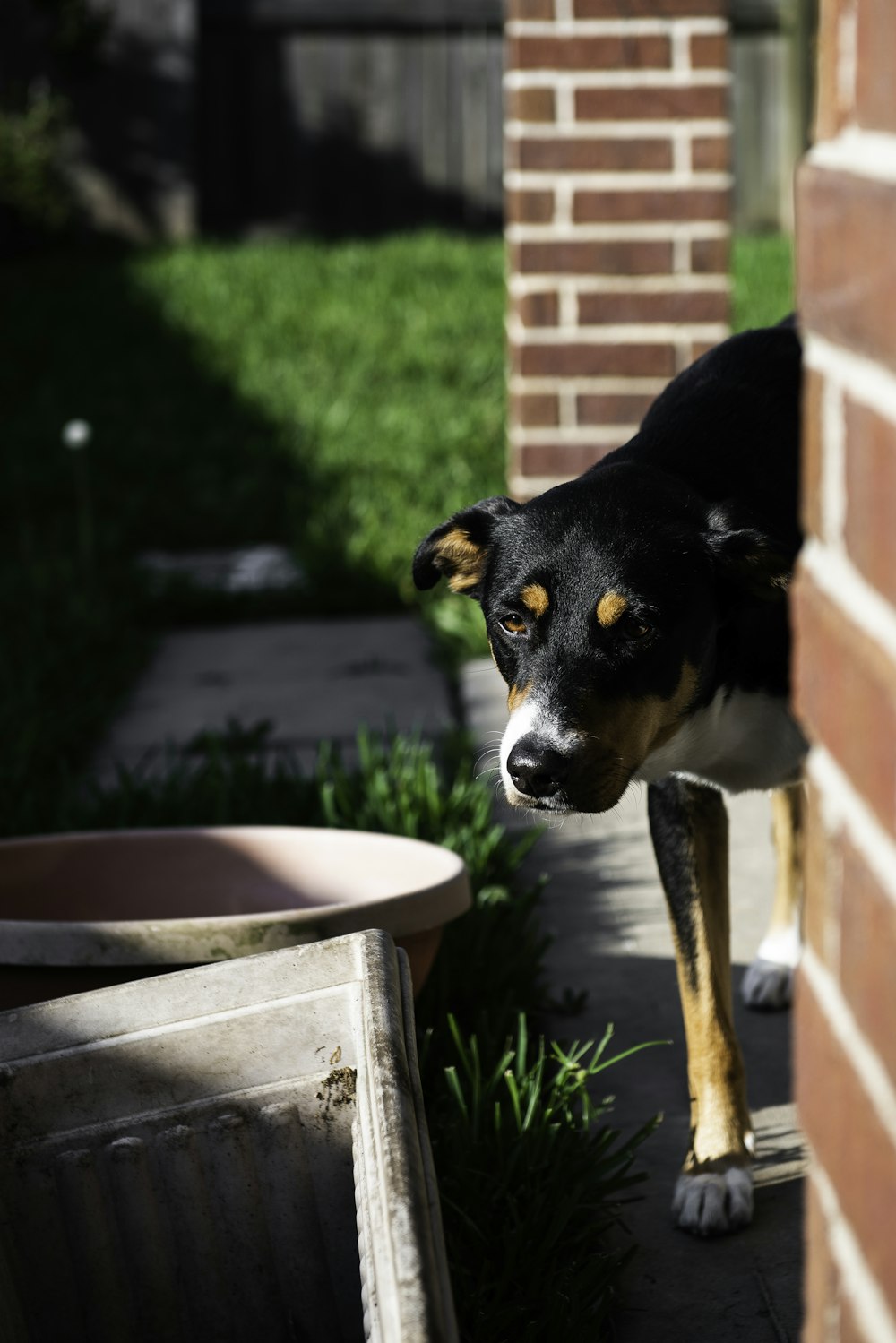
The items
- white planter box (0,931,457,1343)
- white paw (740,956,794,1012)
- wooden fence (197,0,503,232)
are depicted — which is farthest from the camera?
wooden fence (197,0,503,232)

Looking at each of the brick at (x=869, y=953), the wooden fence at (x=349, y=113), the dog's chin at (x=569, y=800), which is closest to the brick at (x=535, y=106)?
the dog's chin at (x=569, y=800)

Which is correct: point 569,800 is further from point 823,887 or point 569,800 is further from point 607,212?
point 607,212

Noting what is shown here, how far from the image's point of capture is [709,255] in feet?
15.0

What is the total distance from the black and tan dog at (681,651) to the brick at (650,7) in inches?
84.1

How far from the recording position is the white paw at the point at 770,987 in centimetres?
288

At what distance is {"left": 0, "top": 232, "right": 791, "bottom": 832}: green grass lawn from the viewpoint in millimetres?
4863

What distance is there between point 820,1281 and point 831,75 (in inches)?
33.9

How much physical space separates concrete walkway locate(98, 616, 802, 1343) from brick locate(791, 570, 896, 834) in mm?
1098

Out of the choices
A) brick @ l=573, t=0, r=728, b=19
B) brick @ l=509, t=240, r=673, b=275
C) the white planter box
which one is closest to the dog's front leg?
the white planter box

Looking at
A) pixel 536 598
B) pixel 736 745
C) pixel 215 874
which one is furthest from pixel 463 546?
pixel 215 874

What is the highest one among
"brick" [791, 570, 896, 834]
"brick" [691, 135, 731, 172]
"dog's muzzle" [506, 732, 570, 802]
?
"brick" [691, 135, 731, 172]

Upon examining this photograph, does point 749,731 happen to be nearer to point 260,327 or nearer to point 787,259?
point 260,327

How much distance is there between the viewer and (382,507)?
5945mm

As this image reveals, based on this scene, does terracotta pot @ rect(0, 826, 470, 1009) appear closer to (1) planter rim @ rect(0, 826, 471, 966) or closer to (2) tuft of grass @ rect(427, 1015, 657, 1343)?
(1) planter rim @ rect(0, 826, 471, 966)
